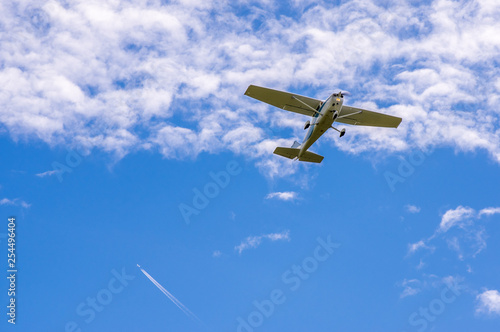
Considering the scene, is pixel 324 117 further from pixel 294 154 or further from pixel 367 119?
pixel 294 154

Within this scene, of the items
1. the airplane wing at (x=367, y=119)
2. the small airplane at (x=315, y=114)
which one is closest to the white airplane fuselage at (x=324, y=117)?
the small airplane at (x=315, y=114)

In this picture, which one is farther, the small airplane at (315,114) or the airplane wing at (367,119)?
the airplane wing at (367,119)

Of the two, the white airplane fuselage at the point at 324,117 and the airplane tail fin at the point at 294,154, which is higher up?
the white airplane fuselage at the point at 324,117

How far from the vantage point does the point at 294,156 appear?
45750mm

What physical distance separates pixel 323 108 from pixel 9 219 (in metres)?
24.1

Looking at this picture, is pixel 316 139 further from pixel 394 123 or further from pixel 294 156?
pixel 394 123

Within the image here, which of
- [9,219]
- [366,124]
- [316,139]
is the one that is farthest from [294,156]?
[9,219]

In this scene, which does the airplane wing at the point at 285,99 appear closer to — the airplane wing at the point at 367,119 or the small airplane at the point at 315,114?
the small airplane at the point at 315,114

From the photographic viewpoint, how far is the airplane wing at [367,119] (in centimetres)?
4341

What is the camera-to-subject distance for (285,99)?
41.2m

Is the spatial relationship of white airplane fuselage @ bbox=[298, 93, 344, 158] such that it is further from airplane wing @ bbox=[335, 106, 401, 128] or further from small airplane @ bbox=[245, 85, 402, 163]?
airplane wing @ bbox=[335, 106, 401, 128]

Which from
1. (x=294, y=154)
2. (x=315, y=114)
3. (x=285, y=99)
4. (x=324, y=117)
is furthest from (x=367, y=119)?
(x=285, y=99)

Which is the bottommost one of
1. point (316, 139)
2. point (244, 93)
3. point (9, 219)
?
point (9, 219)

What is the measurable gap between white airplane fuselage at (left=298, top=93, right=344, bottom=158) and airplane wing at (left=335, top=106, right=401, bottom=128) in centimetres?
313
